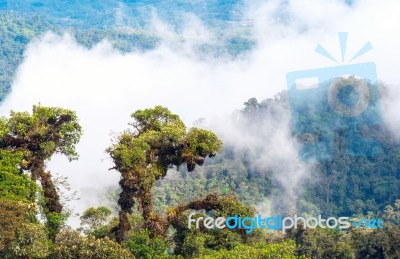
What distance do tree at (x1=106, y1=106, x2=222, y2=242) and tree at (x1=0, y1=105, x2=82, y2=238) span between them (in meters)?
1.65

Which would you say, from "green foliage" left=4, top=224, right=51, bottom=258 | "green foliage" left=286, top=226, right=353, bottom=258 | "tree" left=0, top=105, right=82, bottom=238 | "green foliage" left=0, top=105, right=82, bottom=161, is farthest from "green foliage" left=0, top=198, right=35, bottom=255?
"green foliage" left=286, top=226, right=353, bottom=258

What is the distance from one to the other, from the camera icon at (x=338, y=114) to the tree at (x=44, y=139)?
51146 millimetres

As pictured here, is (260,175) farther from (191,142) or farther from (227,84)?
(227,84)

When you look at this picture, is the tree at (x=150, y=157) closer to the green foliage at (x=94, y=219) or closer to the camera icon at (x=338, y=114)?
the green foliage at (x=94, y=219)

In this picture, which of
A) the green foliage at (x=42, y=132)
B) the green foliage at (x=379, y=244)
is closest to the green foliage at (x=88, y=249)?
the green foliage at (x=42, y=132)

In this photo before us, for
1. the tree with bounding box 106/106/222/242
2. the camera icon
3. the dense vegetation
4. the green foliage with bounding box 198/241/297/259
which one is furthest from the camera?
the camera icon

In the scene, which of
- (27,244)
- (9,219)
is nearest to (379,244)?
(27,244)

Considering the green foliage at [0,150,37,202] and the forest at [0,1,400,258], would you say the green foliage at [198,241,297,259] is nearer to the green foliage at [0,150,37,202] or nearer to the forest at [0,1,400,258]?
the forest at [0,1,400,258]

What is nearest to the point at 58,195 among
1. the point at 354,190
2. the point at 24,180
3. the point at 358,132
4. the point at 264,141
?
the point at 24,180

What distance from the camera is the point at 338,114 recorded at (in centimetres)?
7819

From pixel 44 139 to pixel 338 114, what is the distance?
5981cm

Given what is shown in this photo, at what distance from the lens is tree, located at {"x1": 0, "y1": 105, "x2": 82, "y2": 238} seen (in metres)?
21.7

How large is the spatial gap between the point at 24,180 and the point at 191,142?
5.15m

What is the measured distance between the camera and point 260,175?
74.9 meters
